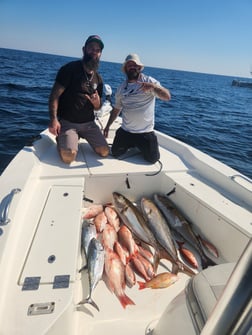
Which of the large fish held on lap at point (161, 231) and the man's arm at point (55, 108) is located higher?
the man's arm at point (55, 108)

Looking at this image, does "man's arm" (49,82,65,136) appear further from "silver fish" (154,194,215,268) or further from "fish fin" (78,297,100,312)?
"fish fin" (78,297,100,312)

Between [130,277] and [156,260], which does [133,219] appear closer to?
[156,260]

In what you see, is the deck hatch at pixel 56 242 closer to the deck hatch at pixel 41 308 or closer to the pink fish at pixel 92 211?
the deck hatch at pixel 41 308

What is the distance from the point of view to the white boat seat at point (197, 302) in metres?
1.09

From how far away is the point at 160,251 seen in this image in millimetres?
2795

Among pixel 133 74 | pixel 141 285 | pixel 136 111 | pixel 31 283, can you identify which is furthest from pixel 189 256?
pixel 133 74

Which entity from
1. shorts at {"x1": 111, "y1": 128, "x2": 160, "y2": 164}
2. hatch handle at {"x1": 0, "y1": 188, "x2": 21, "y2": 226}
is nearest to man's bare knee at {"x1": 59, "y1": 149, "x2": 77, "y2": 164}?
shorts at {"x1": 111, "y1": 128, "x2": 160, "y2": 164}

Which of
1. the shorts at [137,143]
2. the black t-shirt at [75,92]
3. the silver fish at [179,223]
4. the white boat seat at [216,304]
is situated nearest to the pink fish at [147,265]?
the silver fish at [179,223]

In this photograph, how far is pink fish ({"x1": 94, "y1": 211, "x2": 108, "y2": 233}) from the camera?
3.03 m

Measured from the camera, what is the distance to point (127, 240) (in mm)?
2852

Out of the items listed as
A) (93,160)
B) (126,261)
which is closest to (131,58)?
(93,160)

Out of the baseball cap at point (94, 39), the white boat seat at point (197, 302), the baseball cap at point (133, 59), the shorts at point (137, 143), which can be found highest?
the baseball cap at point (94, 39)

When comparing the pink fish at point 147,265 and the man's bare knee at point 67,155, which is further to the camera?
the man's bare knee at point 67,155

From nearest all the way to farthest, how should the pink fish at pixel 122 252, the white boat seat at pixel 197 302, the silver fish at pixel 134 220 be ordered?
1. the white boat seat at pixel 197 302
2. the pink fish at pixel 122 252
3. the silver fish at pixel 134 220
